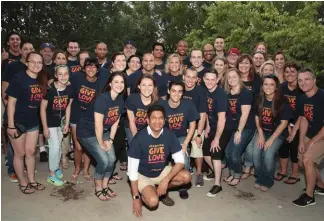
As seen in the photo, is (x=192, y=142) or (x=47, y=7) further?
(x=47, y=7)

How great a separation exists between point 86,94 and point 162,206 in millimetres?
2307

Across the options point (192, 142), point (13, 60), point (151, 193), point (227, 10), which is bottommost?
point (151, 193)

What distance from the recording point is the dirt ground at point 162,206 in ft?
14.8

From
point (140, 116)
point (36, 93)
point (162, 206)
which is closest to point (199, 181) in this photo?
point (162, 206)

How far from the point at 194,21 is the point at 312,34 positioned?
1371cm

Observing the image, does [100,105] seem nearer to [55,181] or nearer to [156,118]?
[156,118]

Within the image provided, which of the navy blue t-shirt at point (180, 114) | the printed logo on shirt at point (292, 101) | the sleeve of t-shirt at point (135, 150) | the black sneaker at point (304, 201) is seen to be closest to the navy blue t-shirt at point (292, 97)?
the printed logo on shirt at point (292, 101)

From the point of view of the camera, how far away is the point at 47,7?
17219mm

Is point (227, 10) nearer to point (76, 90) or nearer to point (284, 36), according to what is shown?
point (284, 36)

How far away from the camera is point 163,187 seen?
4.48 metres

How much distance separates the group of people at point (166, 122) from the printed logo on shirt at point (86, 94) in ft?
0.06

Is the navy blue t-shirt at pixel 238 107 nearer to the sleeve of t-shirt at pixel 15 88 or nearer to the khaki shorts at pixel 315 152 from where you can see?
the khaki shorts at pixel 315 152

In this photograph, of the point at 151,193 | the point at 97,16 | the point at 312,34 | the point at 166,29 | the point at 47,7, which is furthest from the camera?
the point at 166,29

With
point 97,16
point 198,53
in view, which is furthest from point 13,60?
point 97,16
